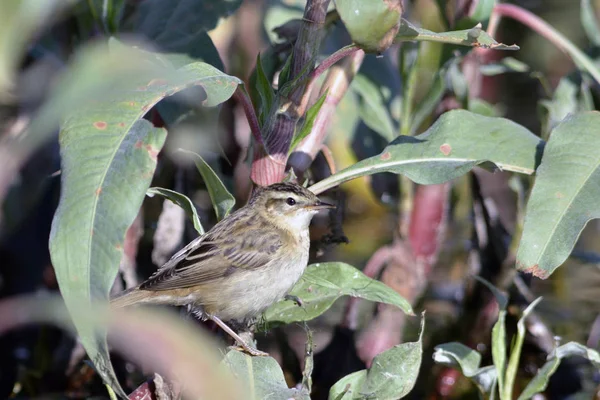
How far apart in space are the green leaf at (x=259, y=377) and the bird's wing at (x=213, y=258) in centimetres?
60

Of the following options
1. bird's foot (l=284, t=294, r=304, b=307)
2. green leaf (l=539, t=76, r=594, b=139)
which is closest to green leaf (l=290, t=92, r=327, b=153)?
bird's foot (l=284, t=294, r=304, b=307)

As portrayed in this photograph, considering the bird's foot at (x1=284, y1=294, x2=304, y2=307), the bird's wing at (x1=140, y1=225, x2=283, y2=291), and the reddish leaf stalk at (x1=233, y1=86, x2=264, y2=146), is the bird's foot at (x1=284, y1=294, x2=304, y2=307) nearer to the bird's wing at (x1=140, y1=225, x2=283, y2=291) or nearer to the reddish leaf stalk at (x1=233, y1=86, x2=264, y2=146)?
the bird's wing at (x1=140, y1=225, x2=283, y2=291)

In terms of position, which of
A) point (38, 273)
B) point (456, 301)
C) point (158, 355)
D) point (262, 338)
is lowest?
point (456, 301)

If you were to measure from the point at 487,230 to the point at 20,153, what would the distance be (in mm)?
3446

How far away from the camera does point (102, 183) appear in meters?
2.12

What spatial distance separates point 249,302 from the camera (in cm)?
314

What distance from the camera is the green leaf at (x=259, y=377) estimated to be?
245 centimetres

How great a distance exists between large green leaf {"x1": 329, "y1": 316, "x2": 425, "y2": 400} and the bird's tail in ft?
3.29

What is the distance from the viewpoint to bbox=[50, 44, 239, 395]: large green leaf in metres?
1.82

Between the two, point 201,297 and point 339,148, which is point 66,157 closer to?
point 201,297

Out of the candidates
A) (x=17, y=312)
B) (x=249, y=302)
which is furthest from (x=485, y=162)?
(x=17, y=312)

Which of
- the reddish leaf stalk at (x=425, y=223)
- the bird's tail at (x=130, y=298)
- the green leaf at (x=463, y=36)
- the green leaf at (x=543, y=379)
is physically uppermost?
the green leaf at (x=463, y=36)

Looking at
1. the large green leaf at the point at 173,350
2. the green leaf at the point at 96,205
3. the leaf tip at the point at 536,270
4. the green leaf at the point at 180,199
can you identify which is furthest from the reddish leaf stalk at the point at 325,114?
the large green leaf at the point at 173,350

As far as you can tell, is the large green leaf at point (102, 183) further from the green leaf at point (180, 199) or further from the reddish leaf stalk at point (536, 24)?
the reddish leaf stalk at point (536, 24)
